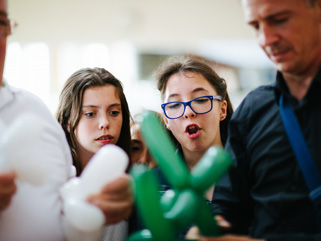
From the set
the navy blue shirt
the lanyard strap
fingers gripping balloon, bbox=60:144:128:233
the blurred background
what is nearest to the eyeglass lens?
the navy blue shirt

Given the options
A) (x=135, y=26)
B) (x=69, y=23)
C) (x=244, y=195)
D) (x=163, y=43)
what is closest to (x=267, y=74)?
(x=163, y=43)

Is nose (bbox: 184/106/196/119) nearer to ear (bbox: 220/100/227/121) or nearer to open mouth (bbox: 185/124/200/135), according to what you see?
open mouth (bbox: 185/124/200/135)

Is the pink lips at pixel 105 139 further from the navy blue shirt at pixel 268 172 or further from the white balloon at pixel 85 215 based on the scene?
the white balloon at pixel 85 215

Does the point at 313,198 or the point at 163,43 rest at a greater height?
the point at 163,43

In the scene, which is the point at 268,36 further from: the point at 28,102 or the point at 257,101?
the point at 28,102

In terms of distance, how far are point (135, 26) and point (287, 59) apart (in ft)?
13.8

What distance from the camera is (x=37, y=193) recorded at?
94 cm

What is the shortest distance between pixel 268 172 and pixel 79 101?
94 centimetres

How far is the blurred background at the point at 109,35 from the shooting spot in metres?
4.56

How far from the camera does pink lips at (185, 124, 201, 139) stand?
1.52 metres

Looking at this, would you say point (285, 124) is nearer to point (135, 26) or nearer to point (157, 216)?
point (157, 216)

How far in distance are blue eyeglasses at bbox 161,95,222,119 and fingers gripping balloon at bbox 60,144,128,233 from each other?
0.71 meters

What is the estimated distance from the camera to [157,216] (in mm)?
757

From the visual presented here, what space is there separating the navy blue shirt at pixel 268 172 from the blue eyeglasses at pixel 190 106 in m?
0.42
